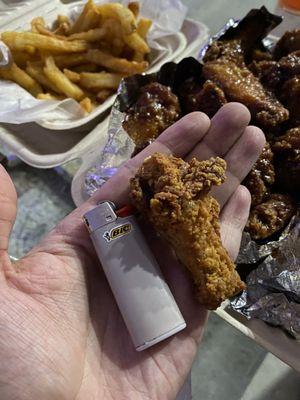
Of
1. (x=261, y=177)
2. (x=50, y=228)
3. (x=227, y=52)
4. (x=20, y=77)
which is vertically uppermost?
(x=227, y=52)

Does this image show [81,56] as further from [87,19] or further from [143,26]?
[143,26]

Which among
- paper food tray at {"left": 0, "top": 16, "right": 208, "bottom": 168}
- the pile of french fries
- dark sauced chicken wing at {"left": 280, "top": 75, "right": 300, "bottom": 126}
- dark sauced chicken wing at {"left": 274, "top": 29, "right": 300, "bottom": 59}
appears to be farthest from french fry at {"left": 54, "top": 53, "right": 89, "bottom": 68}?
dark sauced chicken wing at {"left": 280, "top": 75, "right": 300, "bottom": 126}

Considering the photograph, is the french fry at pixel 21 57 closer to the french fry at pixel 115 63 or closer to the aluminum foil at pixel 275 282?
the french fry at pixel 115 63

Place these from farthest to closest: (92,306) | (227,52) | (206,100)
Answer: (227,52)
(206,100)
(92,306)

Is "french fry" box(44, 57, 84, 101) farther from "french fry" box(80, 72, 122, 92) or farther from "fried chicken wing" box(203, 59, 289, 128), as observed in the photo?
"fried chicken wing" box(203, 59, 289, 128)

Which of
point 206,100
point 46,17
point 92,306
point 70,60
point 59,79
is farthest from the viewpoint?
point 46,17

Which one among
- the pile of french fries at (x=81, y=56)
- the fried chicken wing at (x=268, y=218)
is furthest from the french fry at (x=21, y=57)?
the fried chicken wing at (x=268, y=218)

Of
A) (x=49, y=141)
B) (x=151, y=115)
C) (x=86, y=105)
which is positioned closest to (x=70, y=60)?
(x=86, y=105)
